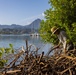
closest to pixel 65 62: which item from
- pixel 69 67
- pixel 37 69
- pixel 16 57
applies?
pixel 69 67

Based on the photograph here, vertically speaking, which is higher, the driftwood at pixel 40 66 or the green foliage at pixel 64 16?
the green foliage at pixel 64 16

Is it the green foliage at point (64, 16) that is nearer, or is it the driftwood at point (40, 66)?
the driftwood at point (40, 66)

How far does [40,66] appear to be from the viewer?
229 inches

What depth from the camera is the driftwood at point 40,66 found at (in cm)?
576

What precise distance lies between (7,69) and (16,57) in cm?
33

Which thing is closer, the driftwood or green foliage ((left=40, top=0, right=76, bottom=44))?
the driftwood

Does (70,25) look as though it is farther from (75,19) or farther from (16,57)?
(16,57)

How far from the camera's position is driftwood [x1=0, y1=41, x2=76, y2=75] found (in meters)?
5.76

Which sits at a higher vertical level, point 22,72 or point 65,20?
point 65,20

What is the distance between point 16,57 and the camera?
6012mm

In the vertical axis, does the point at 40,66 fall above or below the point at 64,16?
below

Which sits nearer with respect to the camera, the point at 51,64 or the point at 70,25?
the point at 51,64

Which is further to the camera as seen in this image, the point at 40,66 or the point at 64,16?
the point at 64,16

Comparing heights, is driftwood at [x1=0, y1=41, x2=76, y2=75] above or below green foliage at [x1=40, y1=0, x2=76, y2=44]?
below
